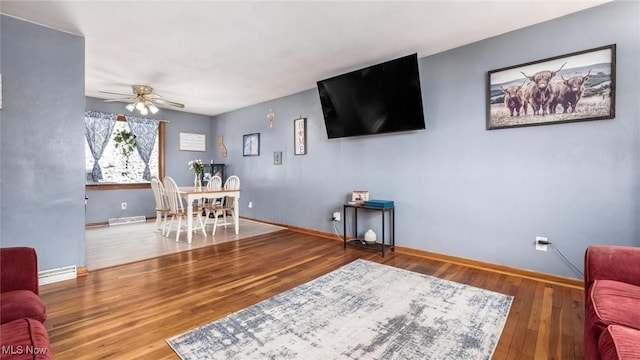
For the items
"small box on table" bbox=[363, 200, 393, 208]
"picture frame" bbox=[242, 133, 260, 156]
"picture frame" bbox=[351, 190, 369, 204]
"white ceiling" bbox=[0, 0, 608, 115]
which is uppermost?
"white ceiling" bbox=[0, 0, 608, 115]

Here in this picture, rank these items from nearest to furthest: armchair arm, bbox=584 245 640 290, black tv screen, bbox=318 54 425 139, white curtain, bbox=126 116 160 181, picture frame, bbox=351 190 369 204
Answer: armchair arm, bbox=584 245 640 290
black tv screen, bbox=318 54 425 139
picture frame, bbox=351 190 369 204
white curtain, bbox=126 116 160 181

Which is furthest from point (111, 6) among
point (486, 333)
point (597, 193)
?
point (597, 193)

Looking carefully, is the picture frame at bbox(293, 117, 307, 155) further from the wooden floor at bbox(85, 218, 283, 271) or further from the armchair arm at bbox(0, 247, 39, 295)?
the armchair arm at bbox(0, 247, 39, 295)

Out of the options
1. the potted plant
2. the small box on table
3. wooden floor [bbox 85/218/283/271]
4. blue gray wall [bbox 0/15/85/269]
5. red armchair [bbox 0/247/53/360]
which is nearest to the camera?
red armchair [bbox 0/247/53/360]

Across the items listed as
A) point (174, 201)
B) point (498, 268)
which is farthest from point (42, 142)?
point (498, 268)

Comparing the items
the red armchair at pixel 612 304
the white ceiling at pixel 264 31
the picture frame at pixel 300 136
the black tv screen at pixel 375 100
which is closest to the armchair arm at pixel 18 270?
the white ceiling at pixel 264 31

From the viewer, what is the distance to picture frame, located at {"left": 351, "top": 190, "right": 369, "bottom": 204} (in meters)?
3.74

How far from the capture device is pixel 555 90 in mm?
2502

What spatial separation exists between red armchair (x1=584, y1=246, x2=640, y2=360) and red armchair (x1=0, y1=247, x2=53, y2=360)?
6.61ft

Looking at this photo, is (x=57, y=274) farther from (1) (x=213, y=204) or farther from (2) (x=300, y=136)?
(2) (x=300, y=136)

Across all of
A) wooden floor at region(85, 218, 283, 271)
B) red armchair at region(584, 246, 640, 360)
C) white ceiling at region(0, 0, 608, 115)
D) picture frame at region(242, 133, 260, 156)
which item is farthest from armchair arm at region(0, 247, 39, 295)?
picture frame at region(242, 133, 260, 156)

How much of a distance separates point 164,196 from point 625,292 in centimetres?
503

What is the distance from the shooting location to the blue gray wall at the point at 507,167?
226 cm

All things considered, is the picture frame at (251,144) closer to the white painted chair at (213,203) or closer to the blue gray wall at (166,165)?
the white painted chair at (213,203)
